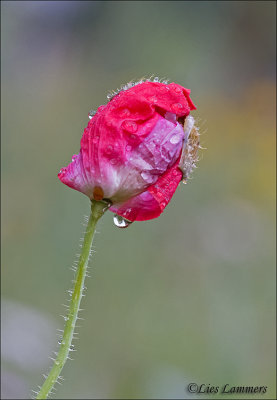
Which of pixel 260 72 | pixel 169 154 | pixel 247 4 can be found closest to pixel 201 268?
pixel 260 72

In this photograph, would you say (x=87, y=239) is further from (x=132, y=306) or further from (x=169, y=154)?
(x=132, y=306)

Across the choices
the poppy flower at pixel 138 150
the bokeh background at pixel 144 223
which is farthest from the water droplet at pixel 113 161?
the bokeh background at pixel 144 223

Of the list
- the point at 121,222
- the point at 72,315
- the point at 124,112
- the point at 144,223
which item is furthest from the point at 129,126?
the point at 144,223

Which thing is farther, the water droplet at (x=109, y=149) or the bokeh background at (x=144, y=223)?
Result: the bokeh background at (x=144, y=223)

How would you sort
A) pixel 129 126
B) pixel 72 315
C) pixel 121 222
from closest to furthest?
pixel 72 315 < pixel 129 126 < pixel 121 222

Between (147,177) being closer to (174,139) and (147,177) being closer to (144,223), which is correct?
(174,139)

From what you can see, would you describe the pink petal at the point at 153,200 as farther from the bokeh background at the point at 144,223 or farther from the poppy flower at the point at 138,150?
the bokeh background at the point at 144,223

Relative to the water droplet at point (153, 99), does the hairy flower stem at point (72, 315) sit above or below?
below
